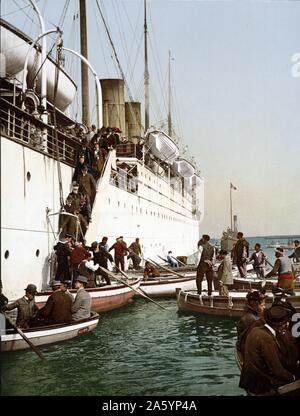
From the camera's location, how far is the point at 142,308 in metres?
19.4

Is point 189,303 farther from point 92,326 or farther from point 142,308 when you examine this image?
point 92,326

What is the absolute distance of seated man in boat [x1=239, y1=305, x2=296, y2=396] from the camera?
6766mm

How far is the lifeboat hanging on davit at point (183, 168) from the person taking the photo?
143 feet

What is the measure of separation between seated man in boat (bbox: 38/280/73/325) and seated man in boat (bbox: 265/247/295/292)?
17.8 ft

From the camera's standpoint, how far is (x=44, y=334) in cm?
1176

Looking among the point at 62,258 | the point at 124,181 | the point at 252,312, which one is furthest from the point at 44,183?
the point at 252,312

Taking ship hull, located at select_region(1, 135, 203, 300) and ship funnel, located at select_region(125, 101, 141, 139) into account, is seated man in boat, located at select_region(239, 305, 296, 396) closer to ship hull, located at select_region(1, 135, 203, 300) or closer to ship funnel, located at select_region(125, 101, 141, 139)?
ship hull, located at select_region(1, 135, 203, 300)

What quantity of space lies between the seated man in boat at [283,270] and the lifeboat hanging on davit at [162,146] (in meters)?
23.1

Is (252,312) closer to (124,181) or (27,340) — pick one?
(27,340)

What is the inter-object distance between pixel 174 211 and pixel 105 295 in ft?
77.0

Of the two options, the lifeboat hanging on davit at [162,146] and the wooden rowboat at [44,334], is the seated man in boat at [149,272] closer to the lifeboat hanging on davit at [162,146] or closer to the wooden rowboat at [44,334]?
the wooden rowboat at [44,334]

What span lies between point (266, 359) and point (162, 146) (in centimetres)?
3112

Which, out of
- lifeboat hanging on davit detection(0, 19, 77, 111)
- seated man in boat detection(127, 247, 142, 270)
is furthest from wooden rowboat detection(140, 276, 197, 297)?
lifeboat hanging on davit detection(0, 19, 77, 111)
